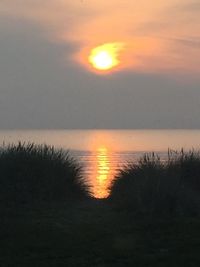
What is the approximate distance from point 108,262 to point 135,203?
412cm

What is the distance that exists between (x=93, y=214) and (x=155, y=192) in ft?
4.62

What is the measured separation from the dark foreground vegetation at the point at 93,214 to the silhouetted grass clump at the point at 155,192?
0.07ft

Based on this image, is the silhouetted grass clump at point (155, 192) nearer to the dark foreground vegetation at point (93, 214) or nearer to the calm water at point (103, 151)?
the dark foreground vegetation at point (93, 214)

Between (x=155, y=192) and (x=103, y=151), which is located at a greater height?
(x=103, y=151)

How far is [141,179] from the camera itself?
42.4 ft

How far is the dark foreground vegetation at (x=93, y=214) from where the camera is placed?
796 centimetres

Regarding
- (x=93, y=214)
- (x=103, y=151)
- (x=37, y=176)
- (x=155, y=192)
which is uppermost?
(x=103, y=151)

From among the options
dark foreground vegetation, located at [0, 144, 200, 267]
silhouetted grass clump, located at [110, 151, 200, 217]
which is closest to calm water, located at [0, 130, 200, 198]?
dark foreground vegetation, located at [0, 144, 200, 267]

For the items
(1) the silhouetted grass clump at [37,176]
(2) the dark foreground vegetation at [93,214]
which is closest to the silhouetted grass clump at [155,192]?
(2) the dark foreground vegetation at [93,214]

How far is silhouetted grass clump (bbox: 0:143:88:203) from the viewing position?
42.6 feet

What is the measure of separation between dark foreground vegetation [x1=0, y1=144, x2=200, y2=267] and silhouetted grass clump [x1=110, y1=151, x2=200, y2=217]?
0.02 meters

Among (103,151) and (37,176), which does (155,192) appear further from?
(103,151)

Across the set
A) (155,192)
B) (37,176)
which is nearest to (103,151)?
(37,176)

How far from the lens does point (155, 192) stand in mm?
11711
